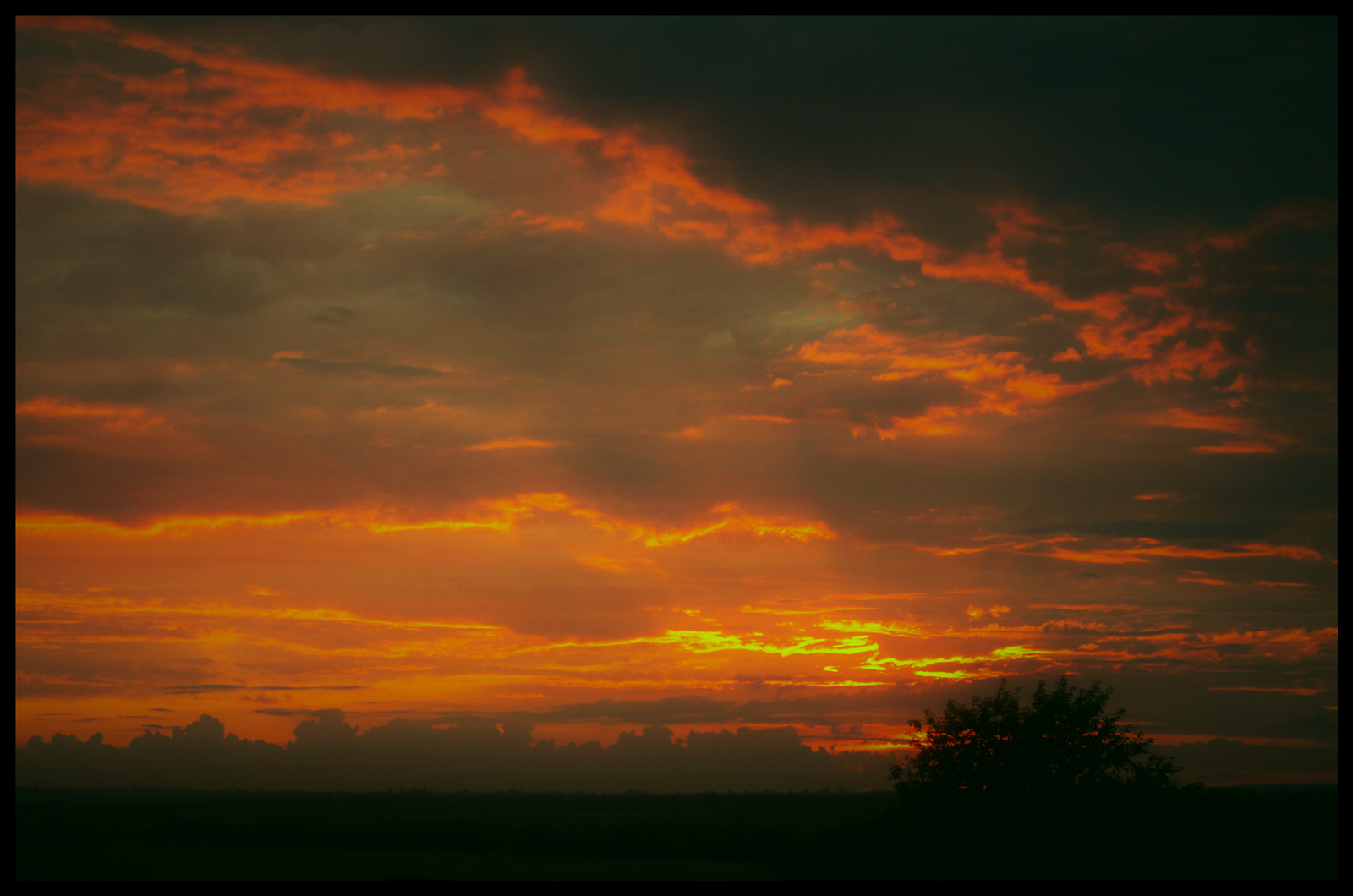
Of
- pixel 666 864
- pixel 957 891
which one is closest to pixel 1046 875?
pixel 957 891

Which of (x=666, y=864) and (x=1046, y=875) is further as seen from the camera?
(x=666, y=864)

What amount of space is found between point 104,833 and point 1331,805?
140276 millimetres

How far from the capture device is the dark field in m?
45.5

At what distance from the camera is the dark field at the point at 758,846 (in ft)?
149

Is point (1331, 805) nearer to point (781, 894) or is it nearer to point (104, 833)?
point (781, 894)

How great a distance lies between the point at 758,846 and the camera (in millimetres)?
115500

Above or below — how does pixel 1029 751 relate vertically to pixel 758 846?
above

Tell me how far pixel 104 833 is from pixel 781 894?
124m

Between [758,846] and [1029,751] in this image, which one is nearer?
[1029,751]

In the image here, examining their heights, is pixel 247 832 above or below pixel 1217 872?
below

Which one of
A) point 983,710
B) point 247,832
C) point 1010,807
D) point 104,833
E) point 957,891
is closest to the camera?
point 957,891

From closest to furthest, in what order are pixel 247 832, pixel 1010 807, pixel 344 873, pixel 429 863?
1. pixel 1010 807
2. pixel 344 873
3. pixel 429 863
4. pixel 247 832

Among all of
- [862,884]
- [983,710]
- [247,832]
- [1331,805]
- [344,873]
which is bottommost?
[247,832]

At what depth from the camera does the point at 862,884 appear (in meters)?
49.4
